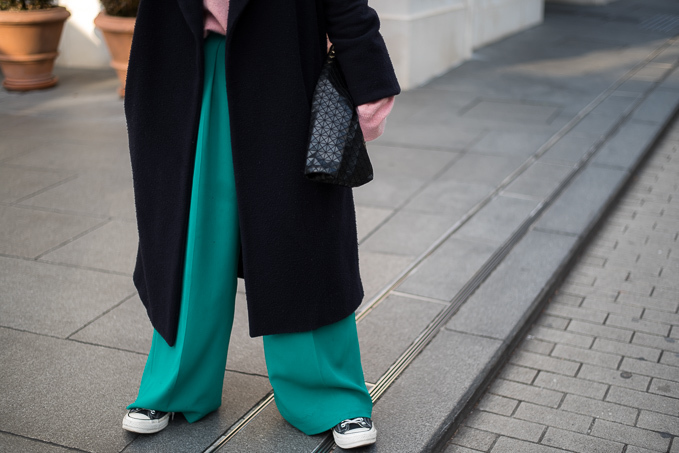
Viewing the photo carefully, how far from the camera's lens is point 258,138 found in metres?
2.34

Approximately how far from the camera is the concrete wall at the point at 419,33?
334 inches

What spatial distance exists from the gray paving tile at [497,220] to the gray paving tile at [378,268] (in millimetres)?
484

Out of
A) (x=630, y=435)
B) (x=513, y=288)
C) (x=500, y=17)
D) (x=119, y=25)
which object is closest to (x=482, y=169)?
(x=513, y=288)

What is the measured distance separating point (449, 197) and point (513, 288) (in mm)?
1400

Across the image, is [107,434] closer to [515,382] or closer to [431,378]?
[431,378]

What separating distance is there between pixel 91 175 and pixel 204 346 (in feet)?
11.4

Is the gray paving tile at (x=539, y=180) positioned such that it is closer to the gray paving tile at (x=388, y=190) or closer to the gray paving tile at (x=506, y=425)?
the gray paving tile at (x=388, y=190)

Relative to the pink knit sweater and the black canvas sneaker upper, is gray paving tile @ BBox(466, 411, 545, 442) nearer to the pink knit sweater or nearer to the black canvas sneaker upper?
the black canvas sneaker upper

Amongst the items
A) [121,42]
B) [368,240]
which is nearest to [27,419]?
[368,240]

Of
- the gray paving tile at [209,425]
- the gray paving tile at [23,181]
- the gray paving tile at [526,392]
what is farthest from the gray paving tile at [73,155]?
the gray paving tile at [526,392]

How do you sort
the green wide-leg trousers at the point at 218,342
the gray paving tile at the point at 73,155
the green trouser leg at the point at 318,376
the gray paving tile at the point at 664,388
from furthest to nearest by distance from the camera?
1. the gray paving tile at the point at 73,155
2. the gray paving tile at the point at 664,388
3. the green trouser leg at the point at 318,376
4. the green wide-leg trousers at the point at 218,342

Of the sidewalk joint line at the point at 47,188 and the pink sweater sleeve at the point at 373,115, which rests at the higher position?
the pink sweater sleeve at the point at 373,115

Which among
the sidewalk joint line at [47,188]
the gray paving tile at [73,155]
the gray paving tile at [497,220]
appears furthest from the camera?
the gray paving tile at [73,155]

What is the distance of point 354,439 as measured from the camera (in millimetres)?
2580
